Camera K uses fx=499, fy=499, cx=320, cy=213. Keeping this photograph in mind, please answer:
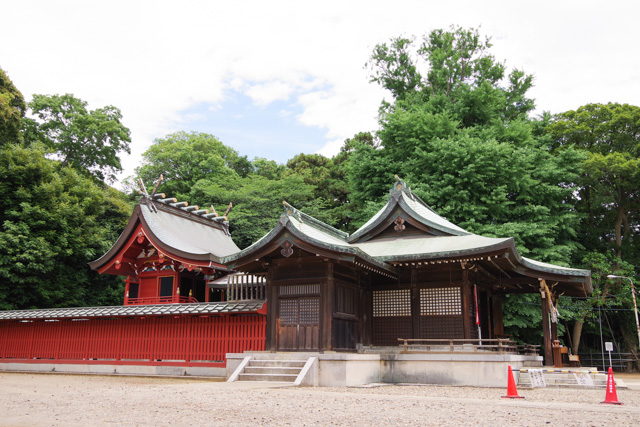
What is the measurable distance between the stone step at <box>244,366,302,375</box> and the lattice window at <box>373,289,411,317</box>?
4213 mm

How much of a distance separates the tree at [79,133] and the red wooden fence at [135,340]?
816 inches

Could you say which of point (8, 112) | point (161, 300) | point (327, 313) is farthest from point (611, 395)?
point (8, 112)

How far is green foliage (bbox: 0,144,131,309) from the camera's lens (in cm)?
2566

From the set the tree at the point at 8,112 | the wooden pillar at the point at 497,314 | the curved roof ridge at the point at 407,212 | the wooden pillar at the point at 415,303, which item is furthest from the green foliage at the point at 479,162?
the tree at the point at 8,112

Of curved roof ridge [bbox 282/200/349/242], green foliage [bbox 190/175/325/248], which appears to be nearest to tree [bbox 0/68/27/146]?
green foliage [bbox 190/175/325/248]

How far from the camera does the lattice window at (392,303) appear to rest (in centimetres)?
1592

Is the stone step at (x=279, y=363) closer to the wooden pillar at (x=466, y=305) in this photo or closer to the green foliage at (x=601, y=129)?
the wooden pillar at (x=466, y=305)

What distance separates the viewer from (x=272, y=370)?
1313 cm

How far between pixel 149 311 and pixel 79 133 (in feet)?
87.6

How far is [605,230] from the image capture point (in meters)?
Result: 32.7

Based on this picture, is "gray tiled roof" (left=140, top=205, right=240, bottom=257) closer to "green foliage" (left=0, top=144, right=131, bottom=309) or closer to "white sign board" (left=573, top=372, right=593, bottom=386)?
"green foliage" (left=0, top=144, right=131, bottom=309)

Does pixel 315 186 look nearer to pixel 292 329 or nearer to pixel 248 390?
pixel 292 329

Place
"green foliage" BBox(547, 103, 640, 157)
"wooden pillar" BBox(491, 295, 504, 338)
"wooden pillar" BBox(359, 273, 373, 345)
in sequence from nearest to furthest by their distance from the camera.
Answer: "wooden pillar" BBox(359, 273, 373, 345) → "wooden pillar" BBox(491, 295, 504, 338) → "green foliage" BBox(547, 103, 640, 157)

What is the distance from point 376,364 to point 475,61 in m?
29.2
